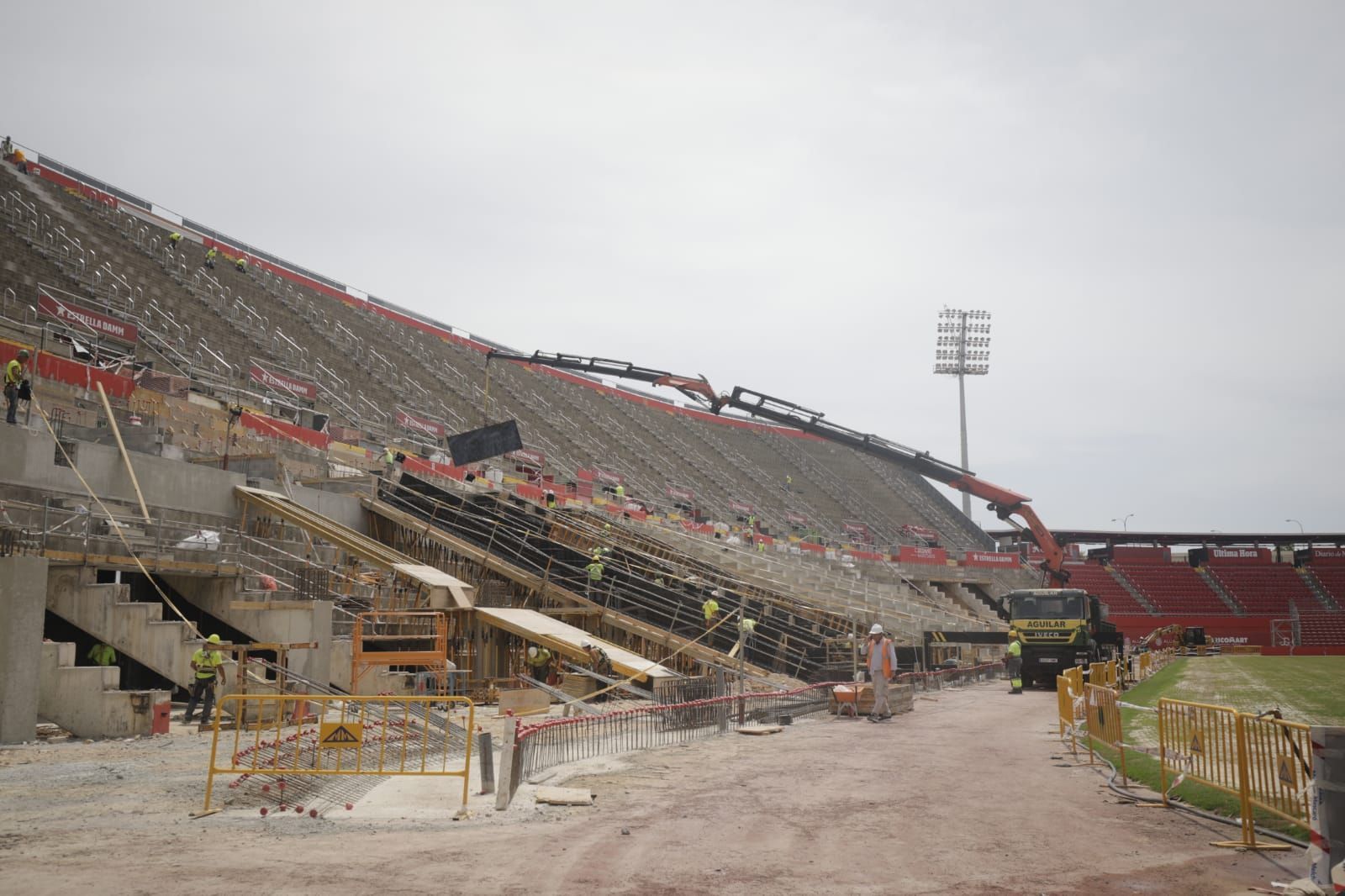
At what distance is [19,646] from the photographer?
42.3ft

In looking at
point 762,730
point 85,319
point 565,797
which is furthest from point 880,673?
point 85,319

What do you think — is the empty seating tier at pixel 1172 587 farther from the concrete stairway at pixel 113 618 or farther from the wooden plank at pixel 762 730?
the concrete stairway at pixel 113 618

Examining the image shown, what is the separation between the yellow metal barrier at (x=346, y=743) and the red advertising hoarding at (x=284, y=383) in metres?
22.0

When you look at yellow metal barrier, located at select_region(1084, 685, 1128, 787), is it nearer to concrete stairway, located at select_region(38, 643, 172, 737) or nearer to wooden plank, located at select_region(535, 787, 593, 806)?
wooden plank, located at select_region(535, 787, 593, 806)

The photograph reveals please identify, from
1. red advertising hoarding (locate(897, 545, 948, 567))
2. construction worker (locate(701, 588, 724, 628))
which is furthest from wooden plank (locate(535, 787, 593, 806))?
red advertising hoarding (locate(897, 545, 948, 567))

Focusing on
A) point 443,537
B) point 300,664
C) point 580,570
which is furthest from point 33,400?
point 580,570

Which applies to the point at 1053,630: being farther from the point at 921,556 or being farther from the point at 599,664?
the point at 921,556

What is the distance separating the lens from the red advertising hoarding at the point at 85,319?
91.7 feet

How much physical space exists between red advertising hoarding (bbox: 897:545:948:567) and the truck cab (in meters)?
25.0

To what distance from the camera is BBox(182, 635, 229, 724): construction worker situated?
47.7ft

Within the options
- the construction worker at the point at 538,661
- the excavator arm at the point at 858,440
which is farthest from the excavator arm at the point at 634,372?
the construction worker at the point at 538,661

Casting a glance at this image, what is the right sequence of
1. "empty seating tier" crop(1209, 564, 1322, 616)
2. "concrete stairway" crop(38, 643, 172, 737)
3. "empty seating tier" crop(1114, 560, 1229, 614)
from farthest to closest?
"empty seating tier" crop(1114, 560, 1229, 614) < "empty seating tier" crop(1209, 564, 1322, 616) < "concrete stairway" crop(38, 643, 172, 737)

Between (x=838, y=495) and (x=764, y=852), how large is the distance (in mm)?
64170

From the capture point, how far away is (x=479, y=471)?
37344 mm
